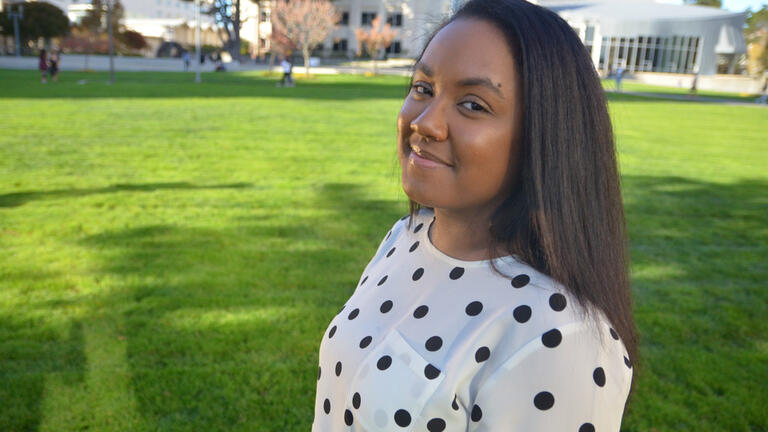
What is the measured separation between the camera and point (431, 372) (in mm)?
1333

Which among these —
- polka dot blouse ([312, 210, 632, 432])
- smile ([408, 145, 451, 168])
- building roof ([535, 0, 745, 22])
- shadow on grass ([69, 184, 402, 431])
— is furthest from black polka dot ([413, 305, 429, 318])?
building roof ([535, 0, 745, 22])

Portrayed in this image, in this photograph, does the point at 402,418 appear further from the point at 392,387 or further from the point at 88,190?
the point at 88,190

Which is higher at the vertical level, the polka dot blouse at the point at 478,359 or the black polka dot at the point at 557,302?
the black polka dot at the point at 557,302

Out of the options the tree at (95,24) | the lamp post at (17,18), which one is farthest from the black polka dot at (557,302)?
the tree at (95,24)

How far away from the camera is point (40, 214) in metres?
6.86

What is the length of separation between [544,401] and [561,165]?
1.64ft

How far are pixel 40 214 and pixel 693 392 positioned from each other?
21.9 ft

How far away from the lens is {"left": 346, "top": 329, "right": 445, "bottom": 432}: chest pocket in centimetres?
134

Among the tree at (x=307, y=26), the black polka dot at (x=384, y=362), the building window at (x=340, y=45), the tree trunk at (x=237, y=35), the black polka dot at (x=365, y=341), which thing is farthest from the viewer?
the building window at (x=340, y=45)

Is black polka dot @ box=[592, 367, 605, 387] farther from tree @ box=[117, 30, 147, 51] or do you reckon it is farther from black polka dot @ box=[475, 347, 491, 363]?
tree @ box=[117, 30, 147, 51]

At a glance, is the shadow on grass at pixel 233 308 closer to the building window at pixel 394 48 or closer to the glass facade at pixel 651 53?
the glass facade at pixel 651 53

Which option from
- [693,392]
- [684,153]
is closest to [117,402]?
[693,392]

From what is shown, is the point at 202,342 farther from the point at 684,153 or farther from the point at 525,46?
the point at 684,153

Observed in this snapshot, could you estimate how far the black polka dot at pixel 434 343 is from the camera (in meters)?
1.36
